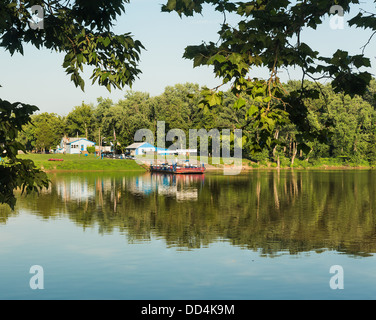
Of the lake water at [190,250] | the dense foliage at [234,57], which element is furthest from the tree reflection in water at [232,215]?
the dense foliage at [234,57]

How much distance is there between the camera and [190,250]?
20.7 m

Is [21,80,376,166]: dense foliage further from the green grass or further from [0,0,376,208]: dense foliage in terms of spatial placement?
[0,0,376,208]: dense foliage

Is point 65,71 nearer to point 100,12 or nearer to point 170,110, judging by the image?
point 100,12

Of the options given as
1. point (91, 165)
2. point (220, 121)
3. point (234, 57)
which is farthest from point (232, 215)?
point (220, 121)

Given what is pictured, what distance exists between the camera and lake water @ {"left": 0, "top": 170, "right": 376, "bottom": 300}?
50.1 feet

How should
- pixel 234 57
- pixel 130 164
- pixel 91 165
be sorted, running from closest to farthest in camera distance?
pixel 234 57
pixel 91 165
pixel 130 164

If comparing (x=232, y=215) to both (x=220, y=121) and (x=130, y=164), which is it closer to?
(x=130, y=164)

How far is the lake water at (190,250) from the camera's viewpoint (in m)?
15.3

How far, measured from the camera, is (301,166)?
352 feet

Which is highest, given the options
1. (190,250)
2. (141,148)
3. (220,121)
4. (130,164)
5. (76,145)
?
(220,121)

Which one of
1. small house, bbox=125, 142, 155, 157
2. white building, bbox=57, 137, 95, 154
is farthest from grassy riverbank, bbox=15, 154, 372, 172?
white building, bbox=57, 137, 95, 154

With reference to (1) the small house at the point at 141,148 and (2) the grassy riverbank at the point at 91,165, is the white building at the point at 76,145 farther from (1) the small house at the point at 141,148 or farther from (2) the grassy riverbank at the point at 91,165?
(2) the grassy riverbank at the point at 91,165

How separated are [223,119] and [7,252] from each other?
292 ft
